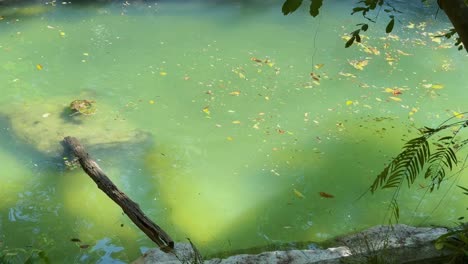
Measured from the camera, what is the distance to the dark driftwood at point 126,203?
10.3ft

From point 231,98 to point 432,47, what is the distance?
3.25 m

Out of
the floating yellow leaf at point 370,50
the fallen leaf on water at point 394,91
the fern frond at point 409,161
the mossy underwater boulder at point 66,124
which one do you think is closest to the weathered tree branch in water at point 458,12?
the fern frond at point 409,161

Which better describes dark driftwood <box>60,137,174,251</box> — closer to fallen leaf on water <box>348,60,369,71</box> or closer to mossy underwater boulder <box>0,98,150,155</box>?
mossy underwater boulder <box>0,98,150,155</box>

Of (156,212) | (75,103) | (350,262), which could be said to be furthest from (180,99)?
(350,262)

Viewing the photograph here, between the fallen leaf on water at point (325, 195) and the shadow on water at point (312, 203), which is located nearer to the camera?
the shadow on water at point (312, 203)

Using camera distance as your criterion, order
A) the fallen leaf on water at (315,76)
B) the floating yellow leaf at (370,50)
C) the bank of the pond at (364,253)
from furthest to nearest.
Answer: the floating yellow leaf at (370,50) → the fallen leaf on water at (315,76) → the bank of the pond at (364,253)

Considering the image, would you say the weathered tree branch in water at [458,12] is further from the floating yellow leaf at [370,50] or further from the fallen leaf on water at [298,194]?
the floating yellow leaf at [370,50]

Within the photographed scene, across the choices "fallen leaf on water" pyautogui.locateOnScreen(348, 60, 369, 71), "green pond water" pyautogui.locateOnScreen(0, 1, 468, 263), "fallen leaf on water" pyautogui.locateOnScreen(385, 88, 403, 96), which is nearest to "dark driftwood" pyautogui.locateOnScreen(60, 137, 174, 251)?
"green pond water" pyautogui.locateOnScreen(0, 1, 468, 263)

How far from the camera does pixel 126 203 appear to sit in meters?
3.35

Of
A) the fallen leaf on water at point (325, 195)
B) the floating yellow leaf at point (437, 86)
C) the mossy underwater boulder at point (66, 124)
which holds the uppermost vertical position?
the floating yellow leaf at point (437, 86)

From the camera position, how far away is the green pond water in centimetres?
382

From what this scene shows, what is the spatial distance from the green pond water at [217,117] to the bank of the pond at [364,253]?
522 mm

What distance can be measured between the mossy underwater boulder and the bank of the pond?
173 centimetres

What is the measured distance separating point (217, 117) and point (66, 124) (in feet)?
4.55
